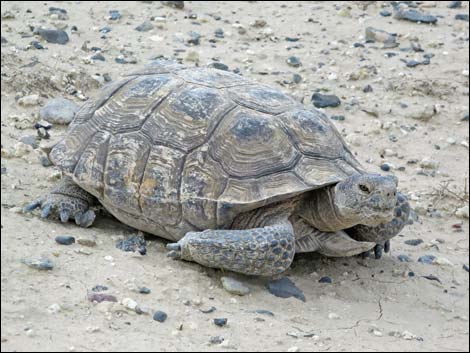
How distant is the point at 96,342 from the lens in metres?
3.65

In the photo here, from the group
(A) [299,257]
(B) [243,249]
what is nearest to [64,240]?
(B) [243,249]

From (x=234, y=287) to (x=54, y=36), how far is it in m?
4.70

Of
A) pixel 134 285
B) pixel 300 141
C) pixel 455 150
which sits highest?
pixel 300 141

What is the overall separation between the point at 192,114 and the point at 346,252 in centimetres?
132

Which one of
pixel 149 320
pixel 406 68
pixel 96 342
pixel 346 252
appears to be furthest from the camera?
pixel 406 68

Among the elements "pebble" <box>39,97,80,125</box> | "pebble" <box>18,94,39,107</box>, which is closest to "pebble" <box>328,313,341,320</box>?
"pebble" <box>39,97,80,125</box>

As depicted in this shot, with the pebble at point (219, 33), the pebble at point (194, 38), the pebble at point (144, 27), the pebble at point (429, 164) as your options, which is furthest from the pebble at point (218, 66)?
the pebble at point (429, 164)

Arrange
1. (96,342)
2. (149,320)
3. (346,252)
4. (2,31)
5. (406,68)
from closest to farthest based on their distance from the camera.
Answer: (96,342) < (149,320) < (346,252) < (2,31) < (406,68)

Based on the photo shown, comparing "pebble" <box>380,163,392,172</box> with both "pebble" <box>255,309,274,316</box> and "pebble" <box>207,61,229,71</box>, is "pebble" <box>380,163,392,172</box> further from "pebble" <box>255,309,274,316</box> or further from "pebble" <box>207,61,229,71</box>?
"pebble" <box>255,309,274,316</box>

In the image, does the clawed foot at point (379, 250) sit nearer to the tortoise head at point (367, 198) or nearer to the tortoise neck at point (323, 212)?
the tortoise neck at point (323, 212)

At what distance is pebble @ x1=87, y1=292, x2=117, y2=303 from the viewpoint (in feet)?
13.4

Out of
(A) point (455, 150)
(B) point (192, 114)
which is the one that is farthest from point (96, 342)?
(A) point (455, 150)

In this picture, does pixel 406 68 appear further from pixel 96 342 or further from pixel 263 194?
pixel 96 342

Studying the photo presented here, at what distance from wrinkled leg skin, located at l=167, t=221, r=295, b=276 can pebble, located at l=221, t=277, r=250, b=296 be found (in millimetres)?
68
